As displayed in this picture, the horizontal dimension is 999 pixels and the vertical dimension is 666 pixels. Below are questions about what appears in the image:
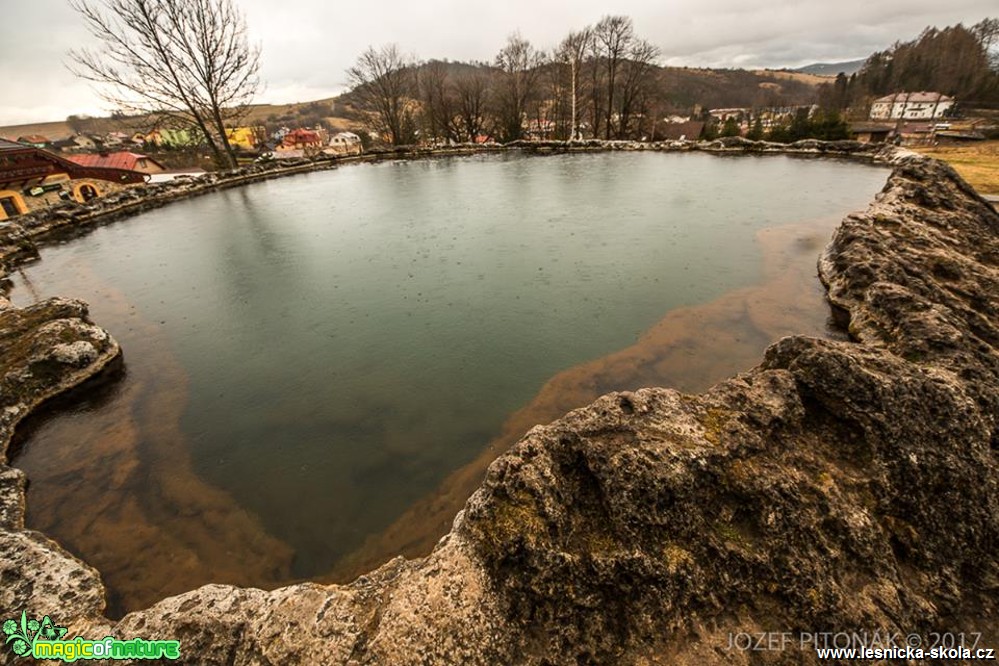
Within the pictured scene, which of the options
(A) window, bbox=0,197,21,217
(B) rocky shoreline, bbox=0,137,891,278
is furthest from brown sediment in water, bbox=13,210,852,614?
(A) window, bbox=0,197,21,217

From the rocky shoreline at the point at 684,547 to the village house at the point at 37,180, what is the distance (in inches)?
839

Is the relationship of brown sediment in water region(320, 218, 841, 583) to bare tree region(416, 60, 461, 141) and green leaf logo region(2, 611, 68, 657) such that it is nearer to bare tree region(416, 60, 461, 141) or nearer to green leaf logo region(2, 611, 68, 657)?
green leaf logo region(2, 611, 68, 657)

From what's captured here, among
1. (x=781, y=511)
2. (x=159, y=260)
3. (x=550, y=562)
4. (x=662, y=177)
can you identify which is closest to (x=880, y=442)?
(x=781, y=511)

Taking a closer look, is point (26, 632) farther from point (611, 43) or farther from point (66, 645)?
point (611, 43)

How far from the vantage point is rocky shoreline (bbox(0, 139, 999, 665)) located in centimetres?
229

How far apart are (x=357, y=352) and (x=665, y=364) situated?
4.38 meters

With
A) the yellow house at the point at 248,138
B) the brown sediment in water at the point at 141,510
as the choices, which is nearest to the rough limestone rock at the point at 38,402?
the brown sediment in water at the point at 141,510

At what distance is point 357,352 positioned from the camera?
19.2 ft

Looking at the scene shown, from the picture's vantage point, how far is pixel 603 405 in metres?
3.29

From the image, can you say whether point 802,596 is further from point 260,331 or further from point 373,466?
point 260,331

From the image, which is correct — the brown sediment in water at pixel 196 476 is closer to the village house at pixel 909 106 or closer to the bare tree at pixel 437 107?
the bare tree at pixel 437 107

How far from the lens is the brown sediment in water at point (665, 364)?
3533mm

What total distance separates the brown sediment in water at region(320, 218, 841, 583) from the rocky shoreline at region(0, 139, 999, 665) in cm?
69

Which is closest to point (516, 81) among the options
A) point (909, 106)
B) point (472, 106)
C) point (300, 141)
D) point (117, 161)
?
point (472, 106)
